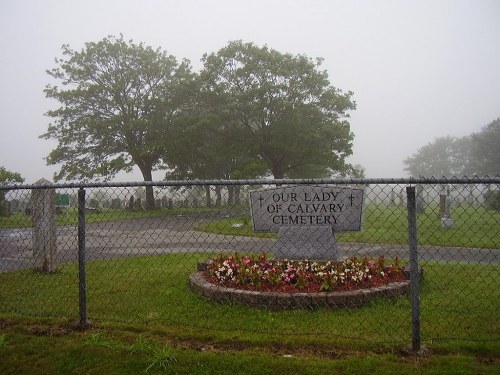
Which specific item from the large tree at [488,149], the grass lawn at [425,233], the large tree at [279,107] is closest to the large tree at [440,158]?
the large tree at [488,149]

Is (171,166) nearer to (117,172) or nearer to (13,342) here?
(117,172)

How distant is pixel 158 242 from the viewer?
12539mm

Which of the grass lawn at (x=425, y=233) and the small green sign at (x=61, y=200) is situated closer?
the grass lawn at (x=425, y=233)

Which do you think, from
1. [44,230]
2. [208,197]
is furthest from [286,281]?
[44,230]

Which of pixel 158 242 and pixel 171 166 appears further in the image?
pixel 171 166

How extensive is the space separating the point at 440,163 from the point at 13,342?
102m

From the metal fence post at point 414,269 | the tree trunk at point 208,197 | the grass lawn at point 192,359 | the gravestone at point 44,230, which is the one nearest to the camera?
the grass lawn at point 192,359

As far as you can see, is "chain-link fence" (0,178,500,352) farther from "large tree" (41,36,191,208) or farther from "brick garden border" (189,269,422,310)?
"large tree" (41,36,191,208)

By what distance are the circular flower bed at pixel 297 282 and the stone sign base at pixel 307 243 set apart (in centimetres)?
16

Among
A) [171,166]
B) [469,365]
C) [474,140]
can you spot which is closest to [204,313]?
[469,365]

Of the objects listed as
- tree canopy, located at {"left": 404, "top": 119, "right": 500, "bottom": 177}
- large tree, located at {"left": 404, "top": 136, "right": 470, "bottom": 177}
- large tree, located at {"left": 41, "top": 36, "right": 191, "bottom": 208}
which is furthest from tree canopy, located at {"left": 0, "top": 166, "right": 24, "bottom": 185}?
large tree, located at {"left": 404, "top": 136, "right": 470, "bottom": 177}

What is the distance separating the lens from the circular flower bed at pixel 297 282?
4938 mm

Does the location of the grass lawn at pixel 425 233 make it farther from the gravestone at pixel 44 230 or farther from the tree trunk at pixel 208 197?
the gravestone at pixel 44 230

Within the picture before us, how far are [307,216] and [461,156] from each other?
313 feet
